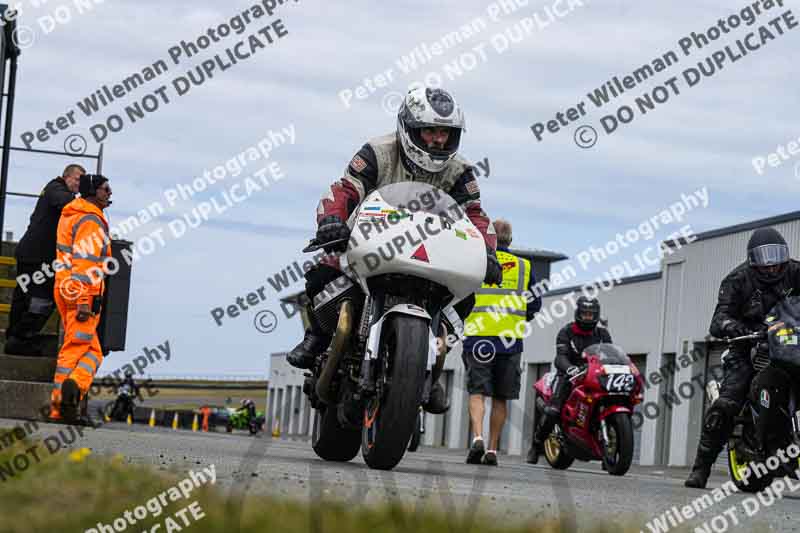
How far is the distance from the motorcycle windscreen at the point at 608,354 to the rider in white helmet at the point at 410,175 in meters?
5.06

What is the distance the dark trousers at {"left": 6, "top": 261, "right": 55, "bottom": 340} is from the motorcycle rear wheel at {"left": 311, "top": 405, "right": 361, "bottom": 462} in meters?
4.79

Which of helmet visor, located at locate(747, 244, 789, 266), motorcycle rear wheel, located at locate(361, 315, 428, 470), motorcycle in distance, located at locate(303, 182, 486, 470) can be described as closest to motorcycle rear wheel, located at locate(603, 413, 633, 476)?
helmet visor, located at locate(747, 244, 789, 266)

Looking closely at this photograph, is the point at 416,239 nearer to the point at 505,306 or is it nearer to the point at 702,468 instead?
the point at 702,468

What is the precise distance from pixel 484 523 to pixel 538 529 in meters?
0.16

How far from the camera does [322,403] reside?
8.16 m

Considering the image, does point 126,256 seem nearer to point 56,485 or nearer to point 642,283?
point 56,485

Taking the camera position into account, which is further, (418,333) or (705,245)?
(705,245)

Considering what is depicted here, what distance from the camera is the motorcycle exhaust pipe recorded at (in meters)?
7.52

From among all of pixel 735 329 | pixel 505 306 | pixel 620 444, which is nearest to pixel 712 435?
pixel 735 329

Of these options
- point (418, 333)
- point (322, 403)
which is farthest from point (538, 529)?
point (322, 403)

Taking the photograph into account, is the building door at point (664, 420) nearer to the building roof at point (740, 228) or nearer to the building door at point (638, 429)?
the building door at point (638, 429)

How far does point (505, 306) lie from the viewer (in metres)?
12.5

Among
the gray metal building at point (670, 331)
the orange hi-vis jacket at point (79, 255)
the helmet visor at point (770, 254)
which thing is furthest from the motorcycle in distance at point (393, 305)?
the gray metal building at point (670, 331)

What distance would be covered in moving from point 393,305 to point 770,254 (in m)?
3.15
